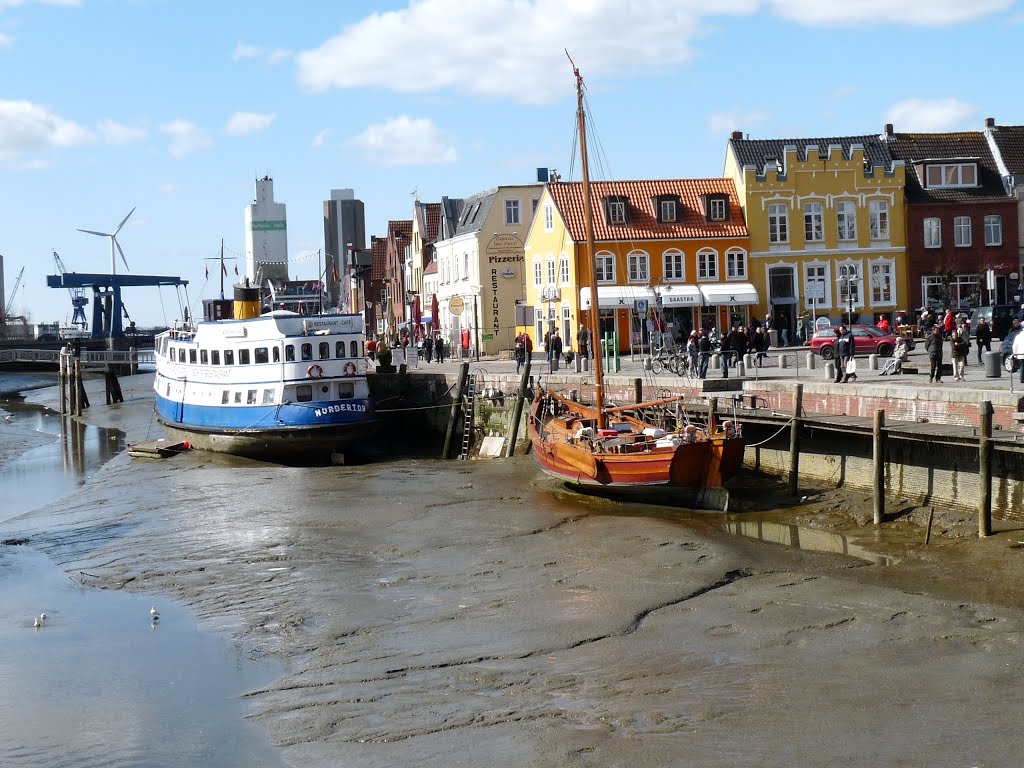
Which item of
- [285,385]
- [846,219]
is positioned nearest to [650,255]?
[846,219]

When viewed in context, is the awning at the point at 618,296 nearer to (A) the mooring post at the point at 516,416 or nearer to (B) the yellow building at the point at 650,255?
(B) the yellow building at the point at 650,255

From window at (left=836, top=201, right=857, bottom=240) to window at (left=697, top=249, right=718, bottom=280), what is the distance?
559 cm

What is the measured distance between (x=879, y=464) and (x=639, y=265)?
32499 millimetres

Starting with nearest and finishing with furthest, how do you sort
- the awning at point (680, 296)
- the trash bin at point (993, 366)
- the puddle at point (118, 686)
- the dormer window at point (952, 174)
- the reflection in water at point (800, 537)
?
the puddle at point (118, 686)
the reflection in water at point (800, 537)
the trash bin at point (993, 366)
the awning at point (680, 296)
the dormer window at point (952, 174)

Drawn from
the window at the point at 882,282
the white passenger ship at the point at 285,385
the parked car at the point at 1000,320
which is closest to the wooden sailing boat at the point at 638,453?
the white passenger ship at the point at 285,385

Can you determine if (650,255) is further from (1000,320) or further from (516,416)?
(516,416)

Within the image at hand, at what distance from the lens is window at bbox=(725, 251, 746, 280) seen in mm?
53062

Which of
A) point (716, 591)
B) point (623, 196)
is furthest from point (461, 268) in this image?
point (716, 591)

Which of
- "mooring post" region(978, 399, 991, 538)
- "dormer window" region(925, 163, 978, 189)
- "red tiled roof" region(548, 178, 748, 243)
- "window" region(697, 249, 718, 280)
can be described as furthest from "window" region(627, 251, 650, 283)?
"mooring post" region(978, 399, 991, 538)

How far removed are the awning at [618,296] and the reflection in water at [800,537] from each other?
2745 centimetres

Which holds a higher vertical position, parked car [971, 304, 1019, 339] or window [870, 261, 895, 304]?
window [870, 261, 895, 304]

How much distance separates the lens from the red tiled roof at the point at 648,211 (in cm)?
5284

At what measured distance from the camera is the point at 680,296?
5094 cm

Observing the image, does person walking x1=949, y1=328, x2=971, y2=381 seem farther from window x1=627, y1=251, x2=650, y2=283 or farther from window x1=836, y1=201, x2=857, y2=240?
window x1=836, y1=201, x2=857, y2=240
